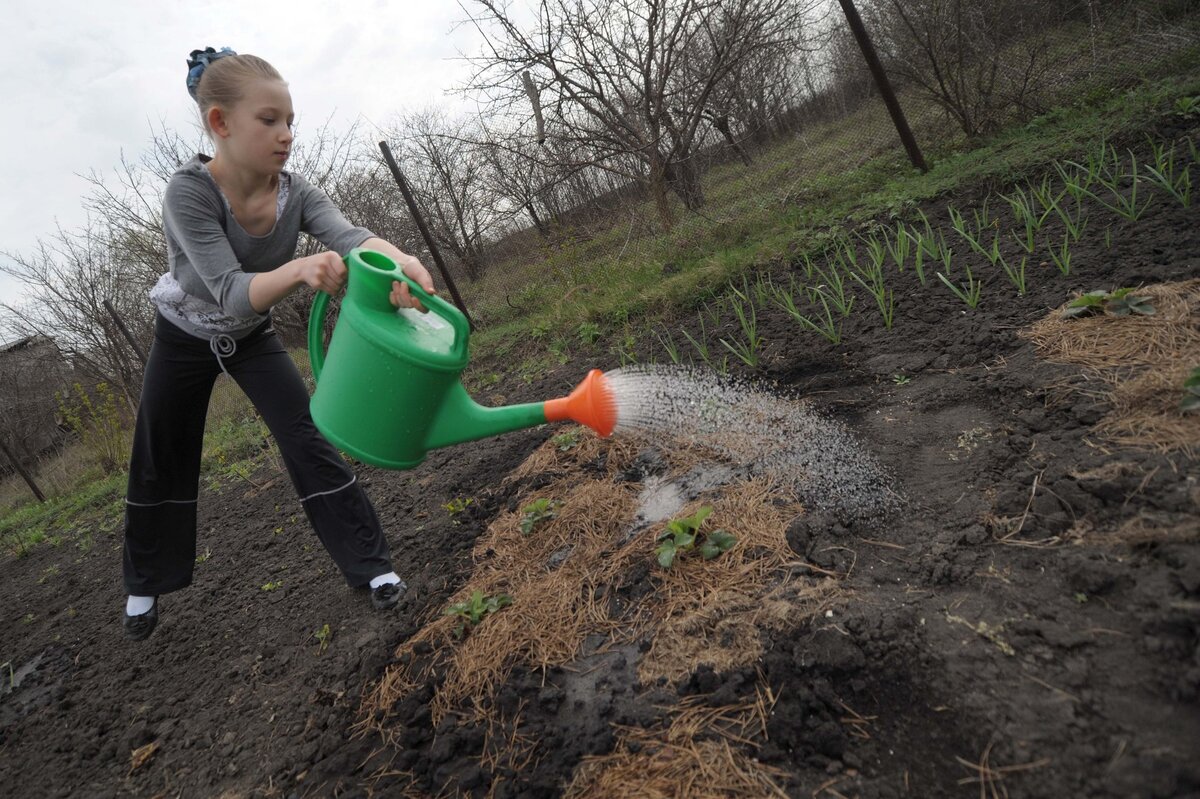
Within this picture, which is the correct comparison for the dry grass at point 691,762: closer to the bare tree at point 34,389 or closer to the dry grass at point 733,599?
the dry grass at point 733,599

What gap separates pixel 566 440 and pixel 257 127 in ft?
4.47

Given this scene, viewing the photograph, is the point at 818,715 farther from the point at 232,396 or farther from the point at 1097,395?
the point at 232,396

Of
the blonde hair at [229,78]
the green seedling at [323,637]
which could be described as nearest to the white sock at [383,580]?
the green seedling at [323,637]

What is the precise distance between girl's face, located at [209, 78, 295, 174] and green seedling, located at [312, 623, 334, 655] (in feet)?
4.27

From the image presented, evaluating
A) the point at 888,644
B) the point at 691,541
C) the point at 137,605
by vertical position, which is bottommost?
the point at 888,644

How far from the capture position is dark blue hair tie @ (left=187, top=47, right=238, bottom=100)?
1.54 metres

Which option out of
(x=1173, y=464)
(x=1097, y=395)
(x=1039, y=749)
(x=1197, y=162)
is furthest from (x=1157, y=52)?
(x=1039, y=749)

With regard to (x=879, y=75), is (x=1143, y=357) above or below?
below

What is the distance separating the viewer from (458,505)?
2285mm

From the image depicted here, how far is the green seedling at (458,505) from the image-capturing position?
7.42ft

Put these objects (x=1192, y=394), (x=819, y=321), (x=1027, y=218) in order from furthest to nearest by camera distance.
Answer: (x=819, y=321)
(x=1027, y=218)
(x=1192, y=394)

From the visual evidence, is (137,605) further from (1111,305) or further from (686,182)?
(686,182)

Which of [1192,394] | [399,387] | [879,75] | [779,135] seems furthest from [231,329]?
[779,135]

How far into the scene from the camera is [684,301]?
3.49 metres
